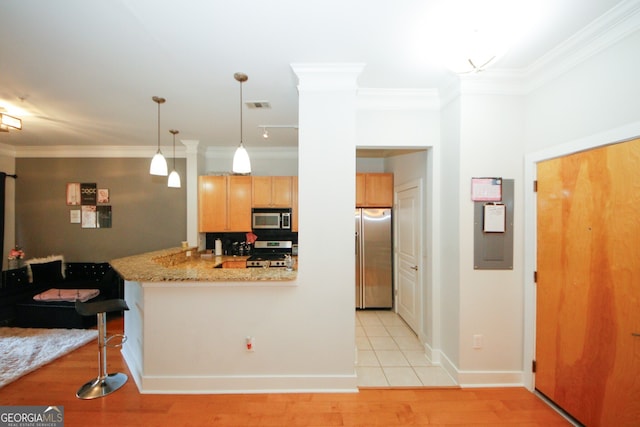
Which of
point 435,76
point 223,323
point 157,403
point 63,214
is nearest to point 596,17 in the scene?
point 435,76

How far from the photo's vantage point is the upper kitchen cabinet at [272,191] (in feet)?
14.7

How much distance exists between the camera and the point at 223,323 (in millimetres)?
2266

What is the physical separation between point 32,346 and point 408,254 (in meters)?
4.67

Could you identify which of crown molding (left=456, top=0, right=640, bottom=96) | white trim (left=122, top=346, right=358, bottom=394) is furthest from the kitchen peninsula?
crown molding (left=456, top=0, right=640, bottom=96)

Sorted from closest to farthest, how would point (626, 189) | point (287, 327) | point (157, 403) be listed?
point (626, 189), point (157, 403), point (287, 327)

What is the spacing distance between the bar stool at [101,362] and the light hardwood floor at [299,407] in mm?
65

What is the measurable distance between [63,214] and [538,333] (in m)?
6.95

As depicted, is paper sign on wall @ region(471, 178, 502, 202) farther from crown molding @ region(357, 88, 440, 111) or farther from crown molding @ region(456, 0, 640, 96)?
crown molding @ region(357, 88, 440, 111)

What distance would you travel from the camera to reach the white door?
10.8 ft

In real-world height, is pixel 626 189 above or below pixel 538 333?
above

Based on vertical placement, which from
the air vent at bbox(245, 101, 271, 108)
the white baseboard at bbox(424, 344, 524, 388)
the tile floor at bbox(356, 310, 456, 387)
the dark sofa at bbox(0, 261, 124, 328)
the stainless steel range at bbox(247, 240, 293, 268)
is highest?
the air vent at bbox(245, 101, 271, 108)

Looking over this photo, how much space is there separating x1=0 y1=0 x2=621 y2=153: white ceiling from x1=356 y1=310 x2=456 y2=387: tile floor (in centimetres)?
279

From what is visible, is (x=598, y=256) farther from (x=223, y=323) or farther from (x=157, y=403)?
(x=157, y=403)

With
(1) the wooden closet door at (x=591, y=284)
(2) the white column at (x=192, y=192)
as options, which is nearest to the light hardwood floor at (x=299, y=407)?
(1) the wooden closet door at (x=591, y=284)
